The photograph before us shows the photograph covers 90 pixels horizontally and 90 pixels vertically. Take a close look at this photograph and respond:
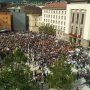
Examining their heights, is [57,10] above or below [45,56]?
above

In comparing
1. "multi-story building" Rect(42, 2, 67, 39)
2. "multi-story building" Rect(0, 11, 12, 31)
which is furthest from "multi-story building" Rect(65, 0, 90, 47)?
"multi-story building" Rect(0, 11, 12, 31)

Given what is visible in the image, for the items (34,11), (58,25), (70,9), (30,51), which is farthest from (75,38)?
(34,11)

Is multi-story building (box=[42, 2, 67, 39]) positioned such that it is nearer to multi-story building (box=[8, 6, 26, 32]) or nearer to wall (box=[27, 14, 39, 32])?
wall (box=[27, 14, 39, 32])

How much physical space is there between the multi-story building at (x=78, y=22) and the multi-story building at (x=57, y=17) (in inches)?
323

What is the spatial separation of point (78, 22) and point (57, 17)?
60.1ft

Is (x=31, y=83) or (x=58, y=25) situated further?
(x=58, y=25)

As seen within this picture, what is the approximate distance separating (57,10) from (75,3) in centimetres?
1570

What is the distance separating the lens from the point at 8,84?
75.0 ft

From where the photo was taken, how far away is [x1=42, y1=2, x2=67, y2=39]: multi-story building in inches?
3046

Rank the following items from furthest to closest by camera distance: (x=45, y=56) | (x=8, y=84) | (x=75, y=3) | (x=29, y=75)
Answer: (x=75, y=3)
(x=45, y=56)
(x=29, y=75)
(x=8, y=84)

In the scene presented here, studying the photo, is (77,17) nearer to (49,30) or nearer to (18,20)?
(49,30)

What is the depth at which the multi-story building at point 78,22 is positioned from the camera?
2379 inches

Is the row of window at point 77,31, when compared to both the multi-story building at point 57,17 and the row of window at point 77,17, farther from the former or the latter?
the multi-story building at point 57,17

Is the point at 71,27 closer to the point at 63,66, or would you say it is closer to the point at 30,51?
the point at 30,51
